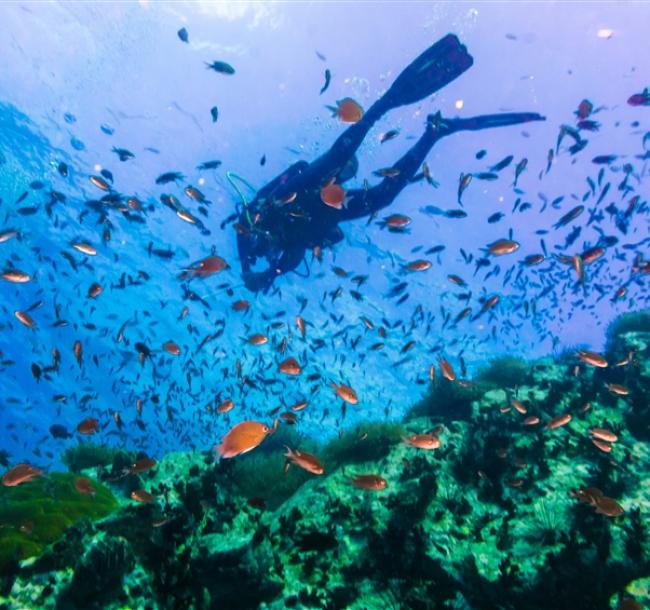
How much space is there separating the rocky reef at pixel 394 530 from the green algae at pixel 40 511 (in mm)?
326

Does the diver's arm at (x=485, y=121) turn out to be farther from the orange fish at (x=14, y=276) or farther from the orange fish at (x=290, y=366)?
the orange fish at (x=14, y=276)

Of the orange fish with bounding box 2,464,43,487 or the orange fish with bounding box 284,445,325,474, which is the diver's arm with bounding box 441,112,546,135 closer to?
the orange fish with bounding box 284,445,325,474

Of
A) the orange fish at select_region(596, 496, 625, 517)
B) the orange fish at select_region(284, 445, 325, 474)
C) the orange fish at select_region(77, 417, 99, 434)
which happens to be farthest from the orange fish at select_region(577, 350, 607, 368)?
the orange fish at select_region(77, 417, 99, 434)

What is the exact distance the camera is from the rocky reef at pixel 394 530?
4.19 m

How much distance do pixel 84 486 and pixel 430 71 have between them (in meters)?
13.3

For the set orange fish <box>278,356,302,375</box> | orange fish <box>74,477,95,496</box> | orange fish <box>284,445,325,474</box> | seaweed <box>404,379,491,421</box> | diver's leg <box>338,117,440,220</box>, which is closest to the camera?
orange fish <box>284,445,325,474</box>

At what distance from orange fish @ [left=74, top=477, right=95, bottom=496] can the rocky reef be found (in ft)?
2.56

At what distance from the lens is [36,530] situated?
489 centimetres

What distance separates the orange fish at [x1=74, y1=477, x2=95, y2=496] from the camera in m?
5.78

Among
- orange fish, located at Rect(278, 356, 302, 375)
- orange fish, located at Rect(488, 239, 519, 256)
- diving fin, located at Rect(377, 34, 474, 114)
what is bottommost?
orange fish, located at Rect(278, 356, 302, 375)

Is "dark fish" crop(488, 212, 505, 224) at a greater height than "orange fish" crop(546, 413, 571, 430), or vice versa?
"dark fish" crop(488, 212, 505, 224)

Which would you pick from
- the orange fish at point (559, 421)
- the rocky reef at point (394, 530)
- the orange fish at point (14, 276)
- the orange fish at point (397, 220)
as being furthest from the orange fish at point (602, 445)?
the orange fish at point (14, 276)

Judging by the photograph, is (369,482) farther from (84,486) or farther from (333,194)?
(333,194)

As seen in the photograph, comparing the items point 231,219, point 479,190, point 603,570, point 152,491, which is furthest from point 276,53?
point 603,570
